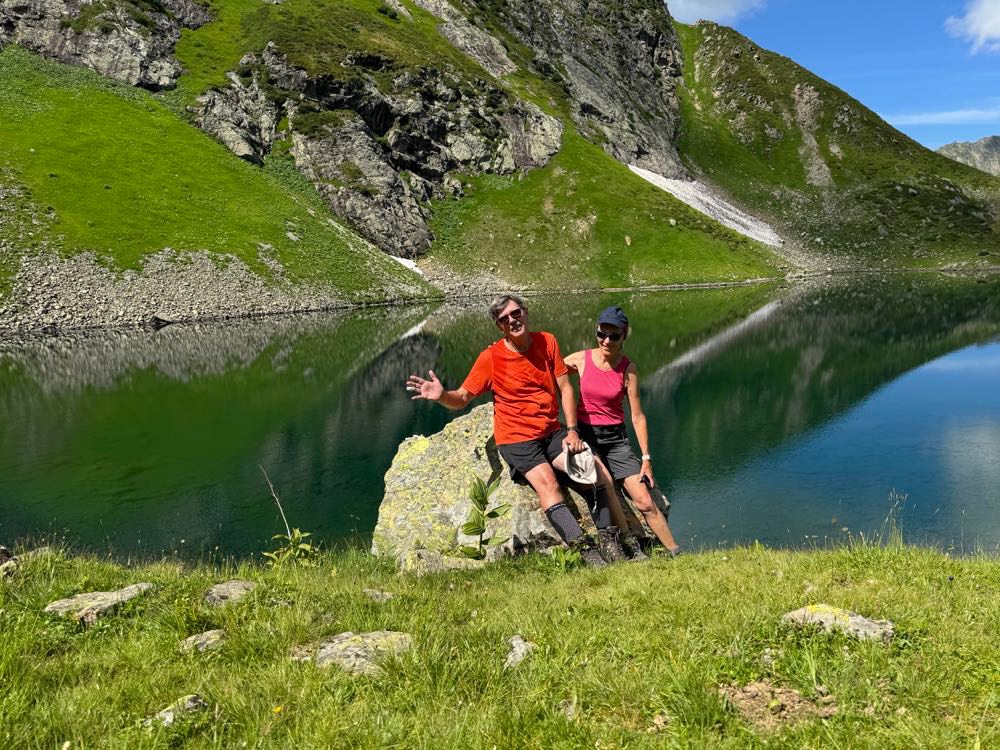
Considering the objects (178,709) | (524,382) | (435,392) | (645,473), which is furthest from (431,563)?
(178,709)

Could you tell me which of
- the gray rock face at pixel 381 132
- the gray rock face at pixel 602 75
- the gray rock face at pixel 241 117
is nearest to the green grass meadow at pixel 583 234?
the gray rock face at pixel 381 132

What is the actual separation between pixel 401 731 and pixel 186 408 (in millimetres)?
34603

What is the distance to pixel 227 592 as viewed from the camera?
26.9 ft

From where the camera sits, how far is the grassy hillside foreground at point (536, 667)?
4.81 metres

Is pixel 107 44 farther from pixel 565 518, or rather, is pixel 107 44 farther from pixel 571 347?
pixel 565 518

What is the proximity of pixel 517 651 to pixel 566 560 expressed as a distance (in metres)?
3.98

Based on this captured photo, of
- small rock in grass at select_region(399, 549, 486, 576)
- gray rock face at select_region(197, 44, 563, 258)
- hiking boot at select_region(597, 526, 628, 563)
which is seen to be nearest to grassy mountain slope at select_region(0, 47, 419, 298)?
gray rock face at select_region(197, 44, 563, 258)

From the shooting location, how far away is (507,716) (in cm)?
505

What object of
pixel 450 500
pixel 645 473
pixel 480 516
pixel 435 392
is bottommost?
pixel 450 500

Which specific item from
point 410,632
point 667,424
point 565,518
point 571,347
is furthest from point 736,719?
point 571,347

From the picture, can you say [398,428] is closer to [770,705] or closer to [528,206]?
[770,705]

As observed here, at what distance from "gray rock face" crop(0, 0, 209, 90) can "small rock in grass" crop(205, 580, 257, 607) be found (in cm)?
12446

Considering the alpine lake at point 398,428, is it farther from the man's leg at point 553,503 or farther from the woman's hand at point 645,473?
the man's leg at point 553,503

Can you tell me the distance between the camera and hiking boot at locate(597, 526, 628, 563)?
11.0 m
